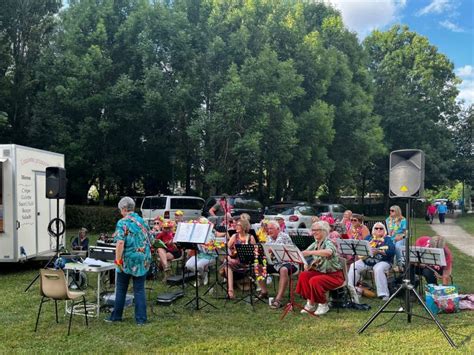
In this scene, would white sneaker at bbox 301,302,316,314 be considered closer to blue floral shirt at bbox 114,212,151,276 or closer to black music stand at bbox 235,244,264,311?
black music stand at bbox 235,244,264,311

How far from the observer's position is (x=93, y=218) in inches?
732

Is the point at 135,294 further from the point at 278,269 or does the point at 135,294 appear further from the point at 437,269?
the point at 437,269

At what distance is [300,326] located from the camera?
6.10 m

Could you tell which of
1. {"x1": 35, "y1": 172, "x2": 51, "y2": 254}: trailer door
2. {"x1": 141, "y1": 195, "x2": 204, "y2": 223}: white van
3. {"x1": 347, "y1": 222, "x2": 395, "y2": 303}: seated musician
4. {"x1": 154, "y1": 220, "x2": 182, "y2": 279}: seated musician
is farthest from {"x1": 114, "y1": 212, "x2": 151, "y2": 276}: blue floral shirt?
{"x1": 141, "y1": 195, "x2": 204, "y2": 223}: white van

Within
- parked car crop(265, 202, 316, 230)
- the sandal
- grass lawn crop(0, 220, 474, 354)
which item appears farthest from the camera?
parked car crop(265, 202, 316, 230)

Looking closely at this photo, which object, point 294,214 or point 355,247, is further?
point 294,214

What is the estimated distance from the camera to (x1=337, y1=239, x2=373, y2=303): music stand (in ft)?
23.7

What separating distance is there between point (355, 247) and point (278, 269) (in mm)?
1298

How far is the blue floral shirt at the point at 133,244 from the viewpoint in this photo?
19.5 ft

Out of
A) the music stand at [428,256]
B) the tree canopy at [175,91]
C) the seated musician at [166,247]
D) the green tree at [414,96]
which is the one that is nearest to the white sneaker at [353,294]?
the music stand at [428,256]

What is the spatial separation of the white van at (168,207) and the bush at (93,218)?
3.92 feet

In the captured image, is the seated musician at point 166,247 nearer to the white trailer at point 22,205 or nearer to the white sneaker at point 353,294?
the white trailer at point 22,205

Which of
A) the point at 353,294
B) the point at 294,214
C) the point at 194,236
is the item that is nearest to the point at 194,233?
the point at 194,236

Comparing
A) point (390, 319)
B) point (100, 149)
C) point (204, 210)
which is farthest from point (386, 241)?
point (100, 149)
